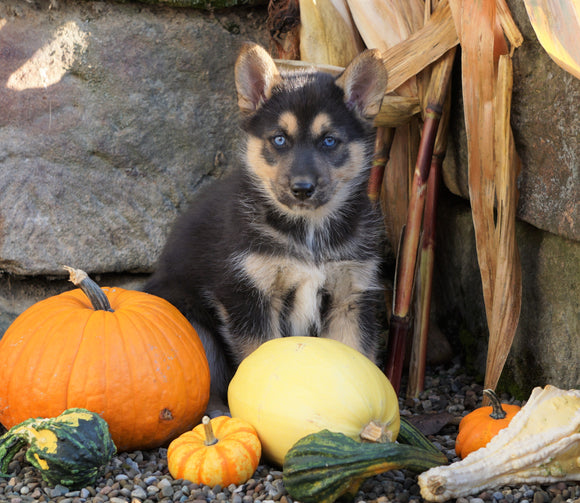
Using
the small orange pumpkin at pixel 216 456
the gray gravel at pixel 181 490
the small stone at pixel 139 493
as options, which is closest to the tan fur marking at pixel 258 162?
the small orange pumpkin at pixel 216 456

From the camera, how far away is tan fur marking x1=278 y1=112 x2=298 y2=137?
383cm

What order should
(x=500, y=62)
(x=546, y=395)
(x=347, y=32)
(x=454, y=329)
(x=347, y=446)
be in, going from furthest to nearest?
(x=454, y=329)
(x=347, y=32)
(x=500, y=62)
(x=546, y=395)
(x=347, y=446)

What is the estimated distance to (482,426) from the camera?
3.23 m

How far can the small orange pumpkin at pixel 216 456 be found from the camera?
2.92 meters

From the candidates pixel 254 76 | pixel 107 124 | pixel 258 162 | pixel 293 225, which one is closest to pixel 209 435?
pixel 293 225

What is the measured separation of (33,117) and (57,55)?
0.45m

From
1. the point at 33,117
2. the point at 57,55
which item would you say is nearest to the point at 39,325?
the point at 33,117

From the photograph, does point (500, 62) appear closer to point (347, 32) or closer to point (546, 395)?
point (347, 32)

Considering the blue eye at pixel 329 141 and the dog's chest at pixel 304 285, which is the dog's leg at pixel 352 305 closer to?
the dog's chest at pixel 304 285

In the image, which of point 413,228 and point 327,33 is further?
point 327,33

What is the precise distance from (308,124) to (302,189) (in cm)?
44

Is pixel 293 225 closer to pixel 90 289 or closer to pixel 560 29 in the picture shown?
pixel 90 289

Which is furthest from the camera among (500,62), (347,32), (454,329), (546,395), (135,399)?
(454,329)

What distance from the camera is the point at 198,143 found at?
4.97 m
